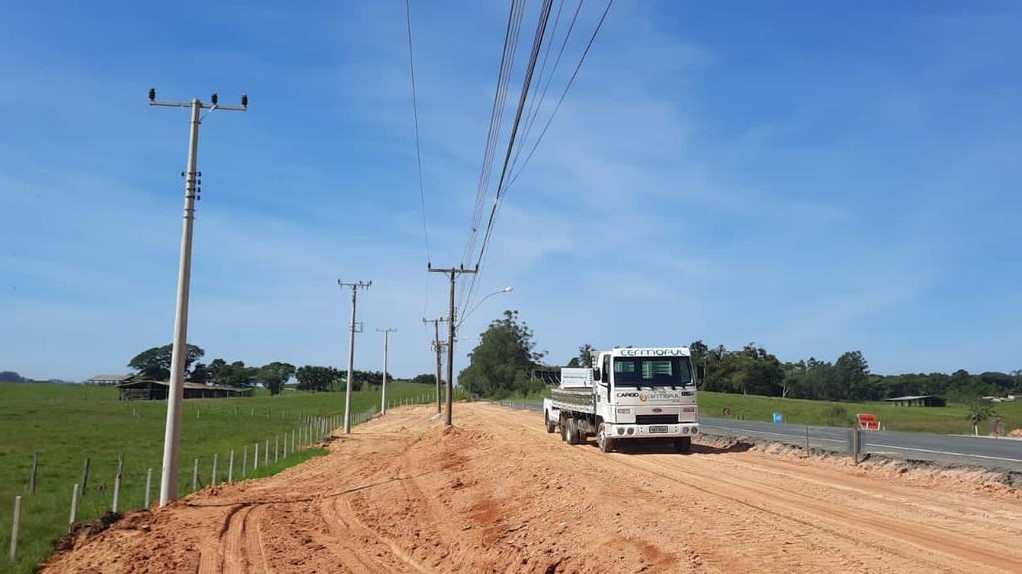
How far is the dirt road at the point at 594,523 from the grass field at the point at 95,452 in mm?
3626

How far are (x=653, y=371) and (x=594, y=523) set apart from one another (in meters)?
12.0

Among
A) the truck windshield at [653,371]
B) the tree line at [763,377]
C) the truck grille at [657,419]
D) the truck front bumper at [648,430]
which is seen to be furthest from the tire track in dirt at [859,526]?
the tree line at [763,377]

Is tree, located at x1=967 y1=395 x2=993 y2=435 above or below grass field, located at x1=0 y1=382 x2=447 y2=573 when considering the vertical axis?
above

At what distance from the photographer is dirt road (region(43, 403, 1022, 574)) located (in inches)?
374

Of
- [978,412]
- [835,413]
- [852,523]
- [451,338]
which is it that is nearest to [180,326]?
[852,523]

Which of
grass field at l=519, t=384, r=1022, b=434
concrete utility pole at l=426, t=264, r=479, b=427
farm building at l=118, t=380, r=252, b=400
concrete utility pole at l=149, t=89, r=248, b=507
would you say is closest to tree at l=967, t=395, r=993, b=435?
grass field at l=519, t=384, r=1022, b=434

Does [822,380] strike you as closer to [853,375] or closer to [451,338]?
[853,375]

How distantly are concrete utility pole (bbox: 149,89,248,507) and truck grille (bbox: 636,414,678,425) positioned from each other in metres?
12.6

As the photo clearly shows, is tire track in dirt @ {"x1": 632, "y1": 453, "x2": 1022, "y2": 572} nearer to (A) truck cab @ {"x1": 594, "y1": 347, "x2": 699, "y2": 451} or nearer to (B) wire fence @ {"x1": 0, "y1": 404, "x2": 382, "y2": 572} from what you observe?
(A) truck cab @ {"x1": 594, "y1": 347, "x2": 699, "y2": 451}

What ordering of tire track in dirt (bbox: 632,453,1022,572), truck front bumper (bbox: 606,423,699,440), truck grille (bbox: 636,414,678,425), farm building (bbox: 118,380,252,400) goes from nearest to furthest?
tire track in dirt (bbox: 632,453,1022,572) → truck front bumper (bbox: 606,423,699,440) → truck grille (bbox: 636,414,678,425) → farm building (bbox: 118,380,252,400)

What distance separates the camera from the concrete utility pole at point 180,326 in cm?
1766

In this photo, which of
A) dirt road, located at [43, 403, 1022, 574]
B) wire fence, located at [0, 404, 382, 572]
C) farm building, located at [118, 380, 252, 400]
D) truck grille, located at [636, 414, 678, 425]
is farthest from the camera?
farm building, located at [118, 380, 252, 400]

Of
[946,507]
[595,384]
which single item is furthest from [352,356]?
[946,507]

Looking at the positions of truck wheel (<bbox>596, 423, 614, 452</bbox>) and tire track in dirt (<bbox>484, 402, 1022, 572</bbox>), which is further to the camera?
truck wheel (<bbox>596, 423, 614, 452</bbox>)
